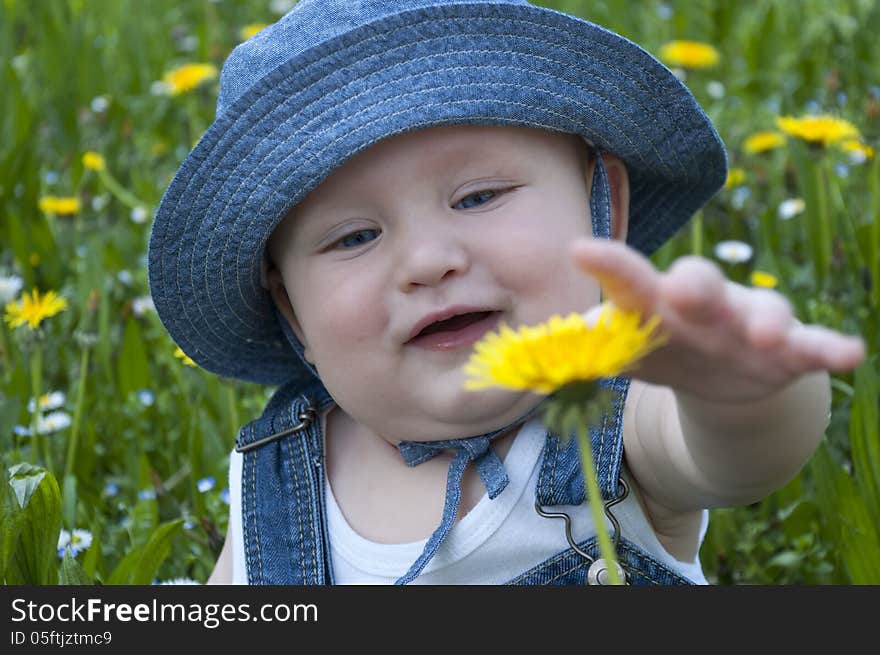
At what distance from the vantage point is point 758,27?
301 centimetres

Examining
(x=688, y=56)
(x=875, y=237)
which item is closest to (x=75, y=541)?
(x=875, y=237)

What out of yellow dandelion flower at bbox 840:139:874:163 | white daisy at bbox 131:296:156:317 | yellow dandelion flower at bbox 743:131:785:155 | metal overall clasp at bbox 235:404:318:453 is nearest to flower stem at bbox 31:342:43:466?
metal overall clasp at bbox 235:404:318:453

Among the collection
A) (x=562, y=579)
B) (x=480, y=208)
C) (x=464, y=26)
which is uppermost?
(x=464, y=26)

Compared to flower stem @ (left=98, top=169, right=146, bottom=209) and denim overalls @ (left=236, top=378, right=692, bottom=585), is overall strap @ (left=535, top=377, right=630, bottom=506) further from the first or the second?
flower stem @ (left=98, top=169, right=146, bottom=209)

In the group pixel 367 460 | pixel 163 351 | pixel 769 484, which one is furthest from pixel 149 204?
pixel 769 484

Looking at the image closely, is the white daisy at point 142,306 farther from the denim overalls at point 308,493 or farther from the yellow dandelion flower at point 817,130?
the yellow dandelion flower at point 817,130

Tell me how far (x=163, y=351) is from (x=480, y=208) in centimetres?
100

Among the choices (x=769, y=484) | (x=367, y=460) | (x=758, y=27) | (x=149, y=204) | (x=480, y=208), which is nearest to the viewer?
(x=769, y=484)

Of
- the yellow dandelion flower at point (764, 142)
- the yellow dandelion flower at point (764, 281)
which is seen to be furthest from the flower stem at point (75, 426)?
the yellow dandelion flower at point (764, 142)

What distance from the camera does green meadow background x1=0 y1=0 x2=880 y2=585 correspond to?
1.46 metres

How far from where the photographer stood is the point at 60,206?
7.93 ft

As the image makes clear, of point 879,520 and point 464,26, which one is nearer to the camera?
point 464,26

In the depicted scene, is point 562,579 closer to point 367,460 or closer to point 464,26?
point 367,460

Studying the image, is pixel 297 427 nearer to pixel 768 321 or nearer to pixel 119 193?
pixel 768 321
